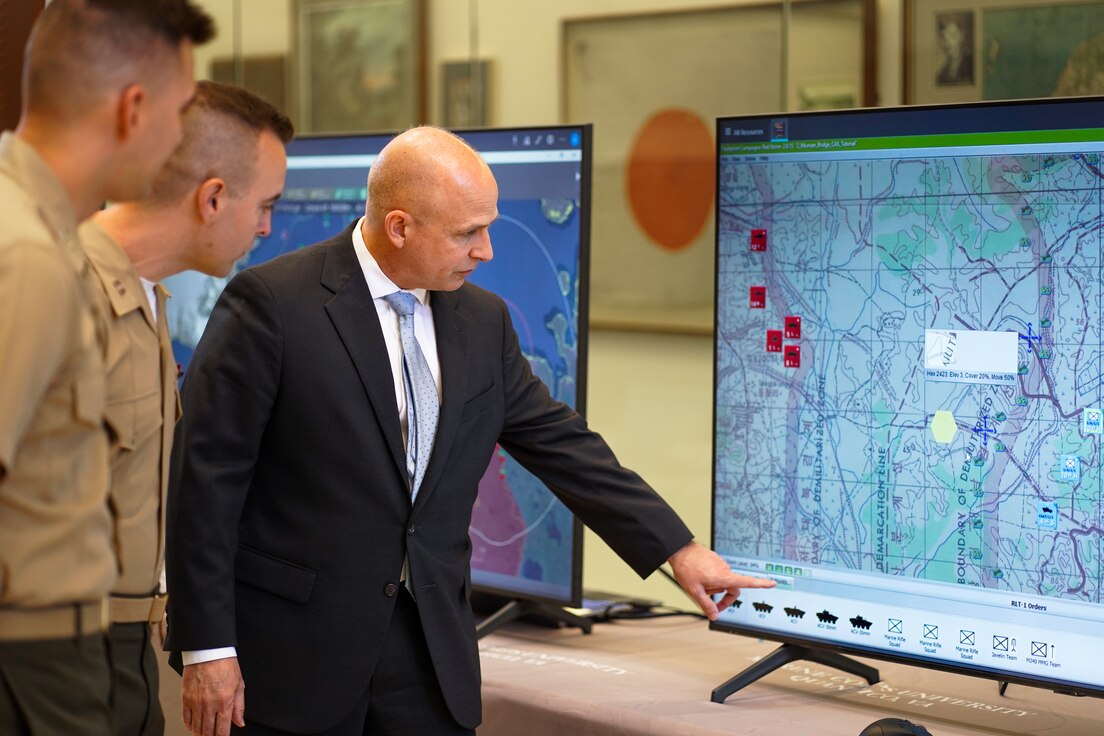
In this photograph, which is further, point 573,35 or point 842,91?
point 573,35

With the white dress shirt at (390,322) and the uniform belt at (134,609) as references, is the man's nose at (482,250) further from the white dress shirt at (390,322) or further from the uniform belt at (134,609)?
the uniform belt at (134,609)

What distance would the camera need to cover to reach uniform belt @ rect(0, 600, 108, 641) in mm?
1388

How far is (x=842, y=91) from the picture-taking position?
11.0ft

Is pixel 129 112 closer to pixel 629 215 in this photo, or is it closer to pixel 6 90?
pixel 6 90

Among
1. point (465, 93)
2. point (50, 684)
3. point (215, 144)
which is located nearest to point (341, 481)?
point (215, 144)

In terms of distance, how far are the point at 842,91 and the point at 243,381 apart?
78.1 inches

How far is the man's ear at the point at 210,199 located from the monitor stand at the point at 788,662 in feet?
4.23

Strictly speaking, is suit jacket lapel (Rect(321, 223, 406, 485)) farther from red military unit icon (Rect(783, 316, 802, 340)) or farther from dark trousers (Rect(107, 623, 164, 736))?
red military unit icon (Rect(783, 316, 802, 340))

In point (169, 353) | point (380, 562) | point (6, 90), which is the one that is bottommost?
point (380, 562)

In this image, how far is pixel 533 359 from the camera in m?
2.86

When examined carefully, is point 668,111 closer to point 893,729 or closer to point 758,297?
point 758,297

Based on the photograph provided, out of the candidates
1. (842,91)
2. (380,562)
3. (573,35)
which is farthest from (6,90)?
(842,91)

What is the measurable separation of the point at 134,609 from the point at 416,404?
0.61m

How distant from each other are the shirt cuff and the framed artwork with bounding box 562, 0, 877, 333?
199cm
